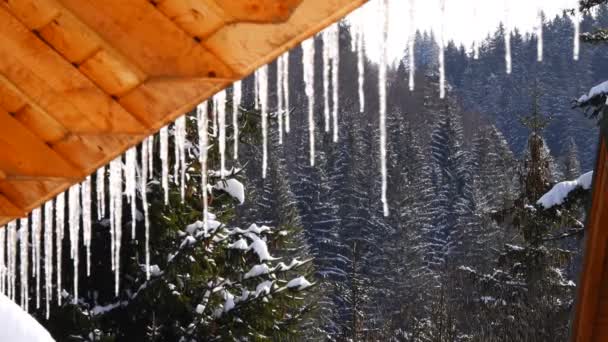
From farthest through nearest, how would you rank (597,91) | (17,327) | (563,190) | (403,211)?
(403,211)
(563,190)
(597,91)
(17,327)

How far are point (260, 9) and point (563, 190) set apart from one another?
8573 mm

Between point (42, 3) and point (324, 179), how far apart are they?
166 ft

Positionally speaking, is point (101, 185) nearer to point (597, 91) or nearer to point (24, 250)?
point (24, 250)

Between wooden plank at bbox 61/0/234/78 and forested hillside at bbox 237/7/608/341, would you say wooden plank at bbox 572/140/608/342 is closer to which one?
wooden plank at bbox 61/0/234/78

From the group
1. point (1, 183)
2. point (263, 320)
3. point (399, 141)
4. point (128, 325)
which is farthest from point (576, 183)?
point (399, 141)

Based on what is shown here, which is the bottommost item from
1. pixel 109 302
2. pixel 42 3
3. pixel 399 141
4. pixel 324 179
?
pixel 42 3

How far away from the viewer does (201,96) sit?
1.38 m

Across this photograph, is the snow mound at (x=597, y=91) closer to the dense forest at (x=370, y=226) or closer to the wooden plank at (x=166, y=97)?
the dense forest at (x=370, y=226)

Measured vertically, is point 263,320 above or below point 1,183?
above

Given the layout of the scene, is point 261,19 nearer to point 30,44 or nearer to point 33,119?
point 30,44

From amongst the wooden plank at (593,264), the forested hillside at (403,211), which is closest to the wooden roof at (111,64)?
the wooden plank at (593,264)

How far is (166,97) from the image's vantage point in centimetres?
142

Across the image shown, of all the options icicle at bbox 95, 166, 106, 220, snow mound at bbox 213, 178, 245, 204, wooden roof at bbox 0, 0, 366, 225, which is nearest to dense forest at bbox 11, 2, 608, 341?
snow mound at bbox 213, 178, 245, 204

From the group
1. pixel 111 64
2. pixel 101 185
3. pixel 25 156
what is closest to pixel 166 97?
pixel 111 64
